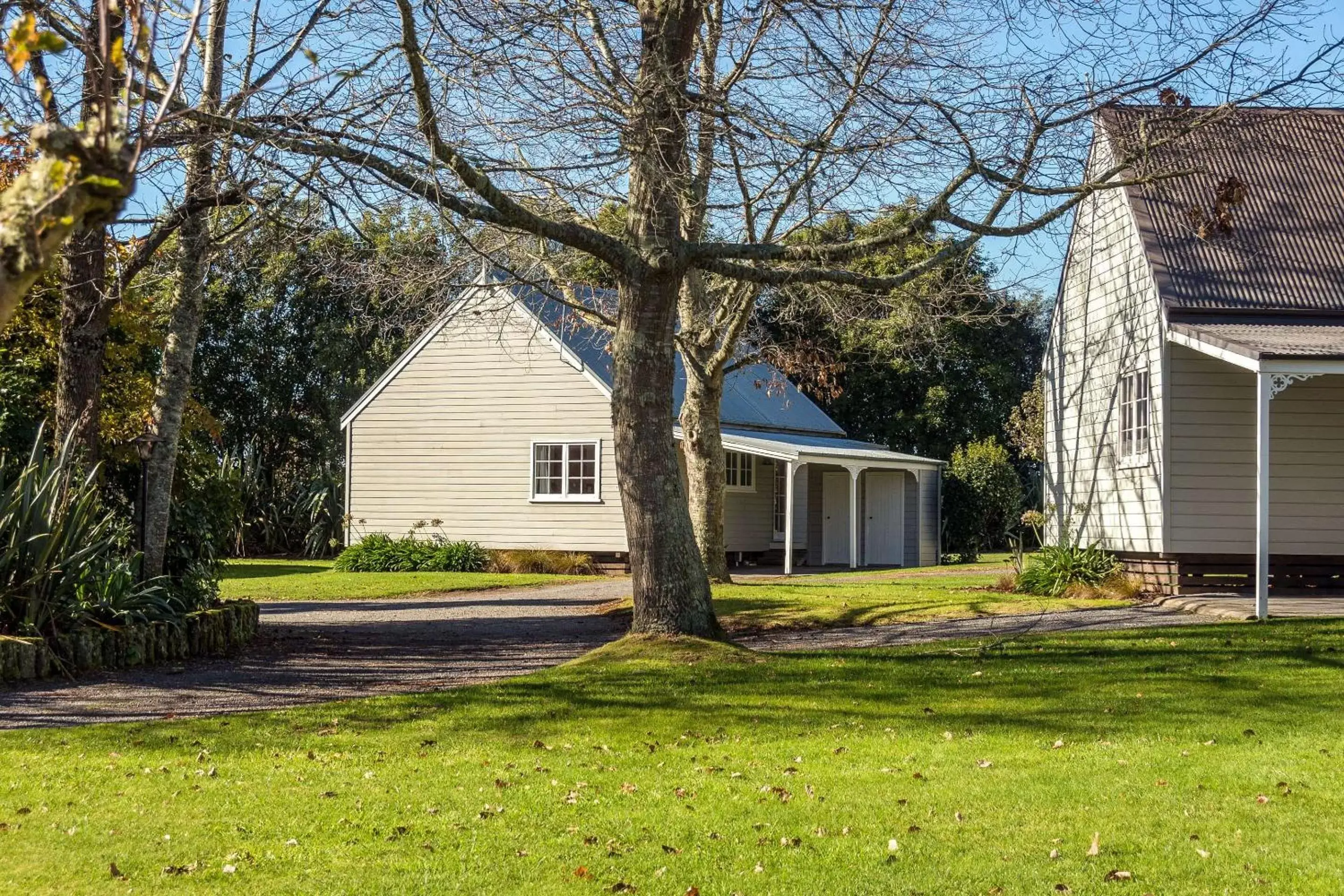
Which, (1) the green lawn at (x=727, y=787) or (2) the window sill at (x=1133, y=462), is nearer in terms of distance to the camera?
(1) the green lawn at (x=727, y=787)

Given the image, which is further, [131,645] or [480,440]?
[480,440]

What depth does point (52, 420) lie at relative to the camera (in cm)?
1343

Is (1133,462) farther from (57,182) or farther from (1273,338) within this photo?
(57,182)

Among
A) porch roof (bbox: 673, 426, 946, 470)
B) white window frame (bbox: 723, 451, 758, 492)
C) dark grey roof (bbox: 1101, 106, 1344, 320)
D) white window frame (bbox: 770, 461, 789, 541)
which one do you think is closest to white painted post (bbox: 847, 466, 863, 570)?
porch roof (bbox: 673, 426, 946, 470)

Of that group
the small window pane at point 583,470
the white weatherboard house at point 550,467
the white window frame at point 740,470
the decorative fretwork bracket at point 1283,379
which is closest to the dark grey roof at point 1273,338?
the decorative fretwork bracket at point 1283,379

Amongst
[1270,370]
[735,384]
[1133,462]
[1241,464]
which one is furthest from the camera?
[735,384]

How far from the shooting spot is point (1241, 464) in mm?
16625

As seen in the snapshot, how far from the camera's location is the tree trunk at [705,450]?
64.4ft

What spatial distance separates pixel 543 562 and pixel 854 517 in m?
6.45

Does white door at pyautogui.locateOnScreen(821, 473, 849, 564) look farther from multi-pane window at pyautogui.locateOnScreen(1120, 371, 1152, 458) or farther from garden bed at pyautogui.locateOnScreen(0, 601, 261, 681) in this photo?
garden bed at pyautogui.locateOnScreen(0, 601, 261, 681)

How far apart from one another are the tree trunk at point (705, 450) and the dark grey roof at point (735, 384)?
6.52 feet

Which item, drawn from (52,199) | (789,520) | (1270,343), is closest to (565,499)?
(789,520)

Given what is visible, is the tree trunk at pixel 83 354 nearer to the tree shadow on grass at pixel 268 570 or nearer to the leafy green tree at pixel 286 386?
the tree shadow on grass at pixel 268 570

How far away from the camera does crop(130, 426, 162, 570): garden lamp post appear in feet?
42.3
